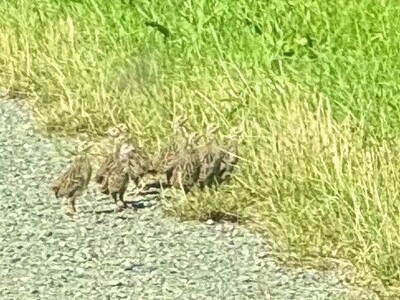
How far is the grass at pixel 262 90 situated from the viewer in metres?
6.05

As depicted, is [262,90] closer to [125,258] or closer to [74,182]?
[74,182]

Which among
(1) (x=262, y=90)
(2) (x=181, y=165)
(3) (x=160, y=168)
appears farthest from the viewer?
(1) (x=262, y=90)

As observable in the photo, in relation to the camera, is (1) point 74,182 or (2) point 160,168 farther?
(2) point 160,168

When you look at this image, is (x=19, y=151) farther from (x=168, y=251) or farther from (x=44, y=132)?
(x=168, y=251)

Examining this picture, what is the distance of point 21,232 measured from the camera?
6.40 metres

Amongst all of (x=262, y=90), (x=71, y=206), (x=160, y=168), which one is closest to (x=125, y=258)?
(x=71, y=206)

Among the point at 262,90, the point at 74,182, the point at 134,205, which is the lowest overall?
the point at 134,205

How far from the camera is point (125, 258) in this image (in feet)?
20.0

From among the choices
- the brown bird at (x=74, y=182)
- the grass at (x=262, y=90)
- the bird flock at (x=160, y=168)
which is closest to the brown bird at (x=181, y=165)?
the bird flock at (x=160, y=168)

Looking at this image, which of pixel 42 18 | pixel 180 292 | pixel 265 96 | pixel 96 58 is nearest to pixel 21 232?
pixel 180 292

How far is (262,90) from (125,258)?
1.49 metres

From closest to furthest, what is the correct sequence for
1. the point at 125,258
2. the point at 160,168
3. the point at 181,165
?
the point at 125,258
the point at 181,165
the point at 160,168

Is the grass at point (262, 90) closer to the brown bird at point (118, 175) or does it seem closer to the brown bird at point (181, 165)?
the brown bird at point (181, 165)

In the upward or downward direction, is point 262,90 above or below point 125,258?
above
